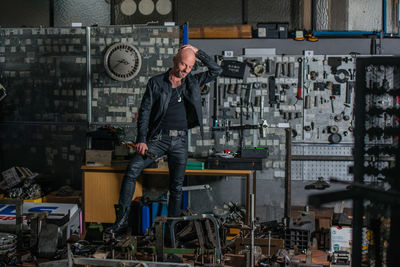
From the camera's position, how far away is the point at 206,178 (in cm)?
523

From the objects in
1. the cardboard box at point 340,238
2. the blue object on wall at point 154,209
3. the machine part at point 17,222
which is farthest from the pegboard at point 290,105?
the machine part at point 17,222

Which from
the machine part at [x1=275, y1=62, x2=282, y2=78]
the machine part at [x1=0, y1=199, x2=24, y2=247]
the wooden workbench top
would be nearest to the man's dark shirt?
the wooden workbench top

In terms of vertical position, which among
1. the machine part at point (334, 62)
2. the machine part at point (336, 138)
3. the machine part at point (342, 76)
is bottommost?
the machine part at point (336, 138)

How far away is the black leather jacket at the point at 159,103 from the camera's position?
396 centimetres

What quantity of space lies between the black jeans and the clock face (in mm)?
1505

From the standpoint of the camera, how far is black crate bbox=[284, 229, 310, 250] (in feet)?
13.4

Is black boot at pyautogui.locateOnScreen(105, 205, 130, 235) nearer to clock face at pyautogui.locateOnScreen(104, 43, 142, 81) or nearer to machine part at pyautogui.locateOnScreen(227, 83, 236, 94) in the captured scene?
clock face at pyautogui.locateOnScreen(104, 43, 142, 81)

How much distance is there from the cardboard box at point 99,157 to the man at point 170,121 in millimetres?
824

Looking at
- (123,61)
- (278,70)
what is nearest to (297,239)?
(278,70)

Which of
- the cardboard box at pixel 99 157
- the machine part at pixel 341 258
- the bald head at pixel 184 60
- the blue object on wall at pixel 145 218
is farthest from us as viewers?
the cardboard box at pixel 99 157

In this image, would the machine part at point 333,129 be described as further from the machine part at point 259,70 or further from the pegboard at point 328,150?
the machine part at point 259,70

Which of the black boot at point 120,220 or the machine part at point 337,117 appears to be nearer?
the black boot at point 120,220

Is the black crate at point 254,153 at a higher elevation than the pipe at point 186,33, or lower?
lower

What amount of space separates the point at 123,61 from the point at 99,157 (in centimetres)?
124
